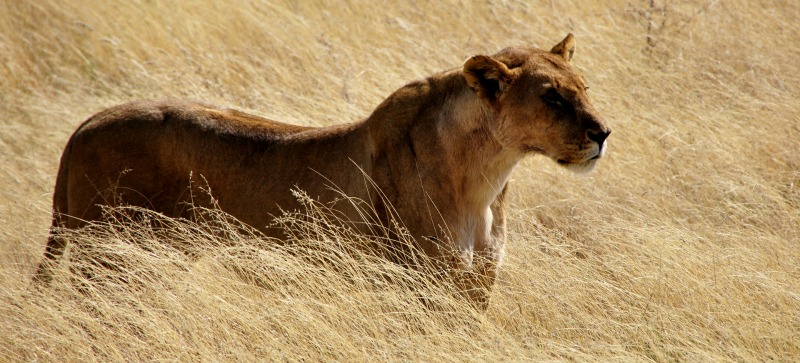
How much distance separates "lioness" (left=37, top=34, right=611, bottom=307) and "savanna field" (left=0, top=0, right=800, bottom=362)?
23 cm

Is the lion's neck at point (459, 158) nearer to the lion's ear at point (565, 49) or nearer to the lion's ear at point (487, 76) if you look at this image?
the lion's ear at point (487, 76)

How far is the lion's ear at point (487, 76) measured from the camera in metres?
4.91

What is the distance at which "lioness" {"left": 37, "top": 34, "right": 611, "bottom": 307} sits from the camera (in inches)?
195

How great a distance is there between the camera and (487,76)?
16.4ft

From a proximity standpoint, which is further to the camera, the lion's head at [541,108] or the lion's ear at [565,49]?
the lion's ear at [565,49]

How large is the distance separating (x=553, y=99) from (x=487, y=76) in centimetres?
38

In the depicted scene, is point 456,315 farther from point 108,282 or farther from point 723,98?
point 723,98

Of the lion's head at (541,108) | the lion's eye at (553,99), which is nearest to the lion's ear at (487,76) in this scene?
the lion's head at (541,108)

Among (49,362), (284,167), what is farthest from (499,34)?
(49,362)

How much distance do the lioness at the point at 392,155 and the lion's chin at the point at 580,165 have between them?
0.04 feet

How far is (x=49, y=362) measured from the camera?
455cm

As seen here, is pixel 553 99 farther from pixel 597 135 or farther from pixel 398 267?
pixel 398 267

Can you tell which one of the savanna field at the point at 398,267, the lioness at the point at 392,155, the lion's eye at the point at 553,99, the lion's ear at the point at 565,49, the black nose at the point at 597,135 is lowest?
the savanna field at the point at 398,267

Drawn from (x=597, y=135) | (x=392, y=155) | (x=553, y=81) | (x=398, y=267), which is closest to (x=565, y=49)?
(x=553, y=81)
